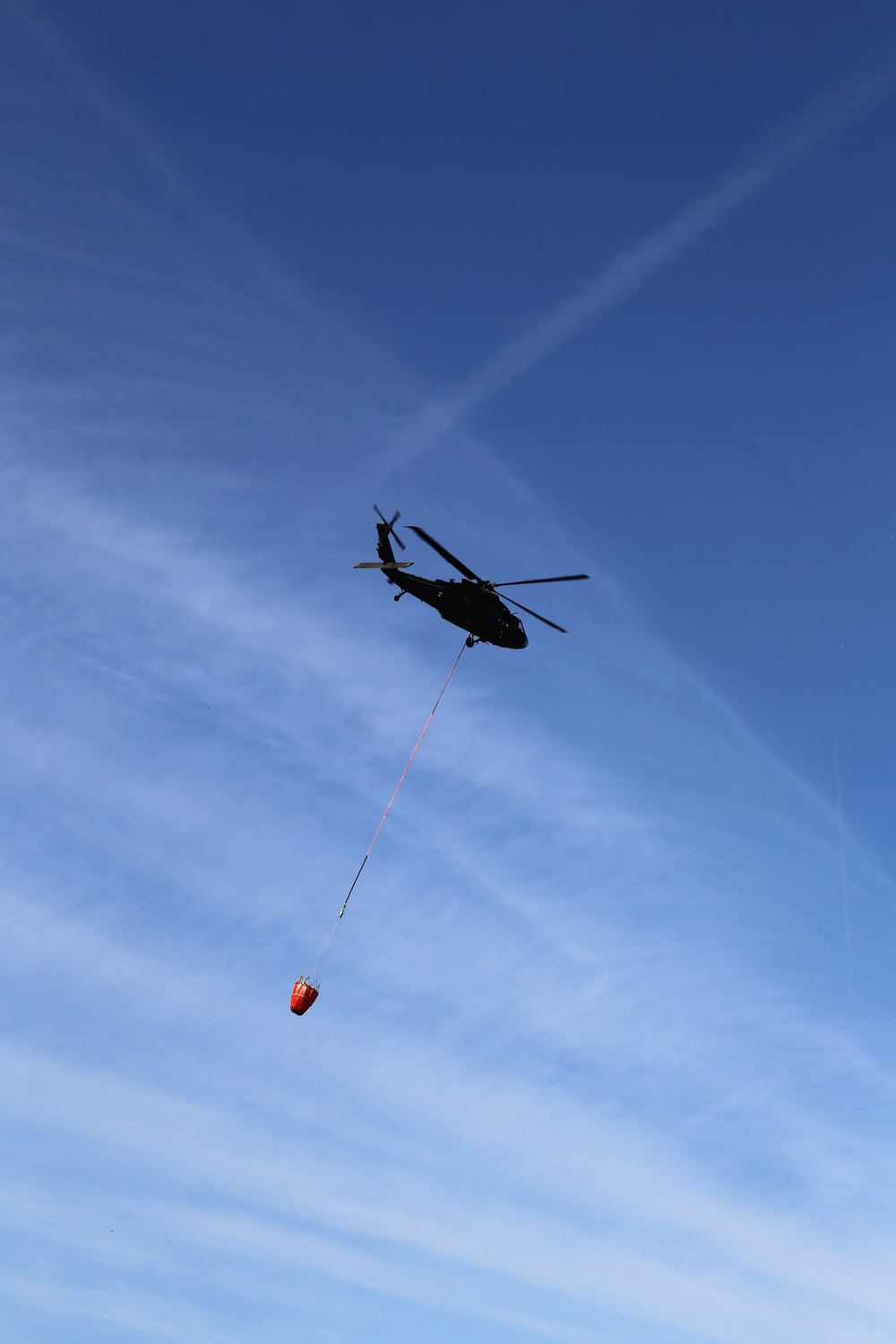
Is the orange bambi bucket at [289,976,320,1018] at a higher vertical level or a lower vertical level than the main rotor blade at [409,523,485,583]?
lower

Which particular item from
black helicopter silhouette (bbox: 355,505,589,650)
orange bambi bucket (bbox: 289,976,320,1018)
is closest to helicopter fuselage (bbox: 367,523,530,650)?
black helicopter silhouette (bbox: 355,505,589,650)

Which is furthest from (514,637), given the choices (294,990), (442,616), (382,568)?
(294,990)

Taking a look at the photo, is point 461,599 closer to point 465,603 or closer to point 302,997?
point 465,603

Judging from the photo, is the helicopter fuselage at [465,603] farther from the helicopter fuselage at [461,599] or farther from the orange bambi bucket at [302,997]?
the orange bambi bucket at [302,997]

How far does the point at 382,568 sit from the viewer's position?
54406 millimetres

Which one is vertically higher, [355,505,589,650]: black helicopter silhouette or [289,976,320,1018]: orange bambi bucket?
[355,505,589,650]: black helicopter silhouette

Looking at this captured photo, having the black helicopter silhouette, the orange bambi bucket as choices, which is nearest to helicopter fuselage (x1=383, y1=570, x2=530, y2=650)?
the black helicopter silhouette

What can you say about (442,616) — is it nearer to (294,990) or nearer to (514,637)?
(514,637)

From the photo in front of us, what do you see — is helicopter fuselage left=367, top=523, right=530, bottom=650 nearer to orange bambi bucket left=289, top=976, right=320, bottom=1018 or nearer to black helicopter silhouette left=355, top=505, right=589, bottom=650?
black helicopter silhouette left=355, top=505, right=589, bottom=650

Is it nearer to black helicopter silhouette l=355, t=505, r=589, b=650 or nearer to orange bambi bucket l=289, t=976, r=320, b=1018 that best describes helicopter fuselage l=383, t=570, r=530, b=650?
black helicopter silhouette l=355, t=505, r=589, b=650

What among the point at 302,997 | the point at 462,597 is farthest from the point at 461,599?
the point at 302,997

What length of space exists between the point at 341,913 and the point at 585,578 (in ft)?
69.5

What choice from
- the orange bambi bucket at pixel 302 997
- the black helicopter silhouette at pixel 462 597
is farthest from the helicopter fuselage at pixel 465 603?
the orange bambi bucket at pixel 302 997

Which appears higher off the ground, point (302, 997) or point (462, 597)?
point (462, 597)
